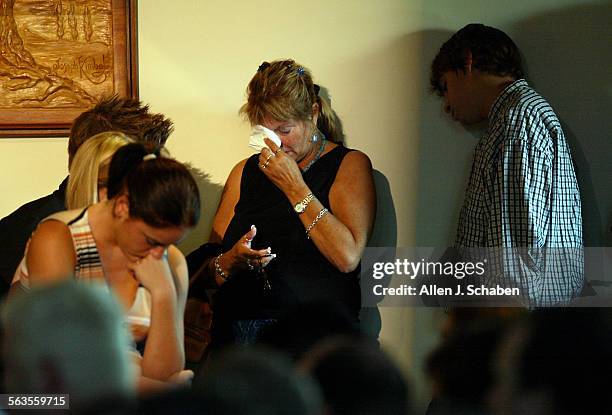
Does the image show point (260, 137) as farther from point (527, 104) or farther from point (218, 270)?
point (527, 104)

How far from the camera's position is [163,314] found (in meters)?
1.37

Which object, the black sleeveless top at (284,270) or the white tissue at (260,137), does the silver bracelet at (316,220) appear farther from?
the white tissue at (260,137)

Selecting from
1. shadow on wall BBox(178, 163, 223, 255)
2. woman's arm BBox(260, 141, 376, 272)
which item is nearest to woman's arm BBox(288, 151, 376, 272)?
woman's arm BBox(260, 141, 376, 272)

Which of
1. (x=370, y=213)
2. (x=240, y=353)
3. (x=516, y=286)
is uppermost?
(x=370, y=213)

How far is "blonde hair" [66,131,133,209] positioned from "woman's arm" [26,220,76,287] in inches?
1.8

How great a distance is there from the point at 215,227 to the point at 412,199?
347 mm

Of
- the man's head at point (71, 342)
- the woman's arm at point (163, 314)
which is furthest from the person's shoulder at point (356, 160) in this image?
the man's head at point (71, 342)

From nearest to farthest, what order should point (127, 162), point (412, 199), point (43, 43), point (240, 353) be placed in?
point (127, 162) → point (240, 353) → point (412, 199) → point (43, 43)

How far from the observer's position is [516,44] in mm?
1582

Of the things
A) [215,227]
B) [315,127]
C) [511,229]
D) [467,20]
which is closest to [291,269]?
[215,227]

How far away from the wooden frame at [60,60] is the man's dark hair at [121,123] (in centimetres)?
16

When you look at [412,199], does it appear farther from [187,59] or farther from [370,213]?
[187,59]
